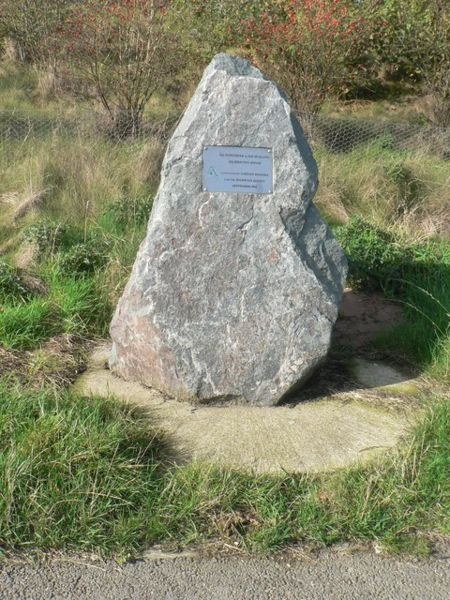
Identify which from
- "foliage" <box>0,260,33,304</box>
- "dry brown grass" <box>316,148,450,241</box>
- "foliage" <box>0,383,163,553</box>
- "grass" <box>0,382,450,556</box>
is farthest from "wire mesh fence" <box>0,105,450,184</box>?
"grass" <box>0,382,450,556</box>

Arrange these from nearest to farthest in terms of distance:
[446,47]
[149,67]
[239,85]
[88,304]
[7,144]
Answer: [239,85] → [88,304] → [7,144] → [149,67] → [446,47]

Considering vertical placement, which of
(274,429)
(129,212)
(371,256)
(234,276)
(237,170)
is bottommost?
(274,429)

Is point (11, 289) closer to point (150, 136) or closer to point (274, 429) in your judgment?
point (274, 429)

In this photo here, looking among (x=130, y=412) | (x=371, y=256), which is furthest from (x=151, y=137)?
(x=130, y=412)

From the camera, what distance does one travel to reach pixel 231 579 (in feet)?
9.37

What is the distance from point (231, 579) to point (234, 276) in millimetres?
1644

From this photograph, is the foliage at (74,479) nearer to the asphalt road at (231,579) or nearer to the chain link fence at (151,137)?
the asphalt road at (231,579)

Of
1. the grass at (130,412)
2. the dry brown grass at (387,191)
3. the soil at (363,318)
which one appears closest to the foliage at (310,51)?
the dry brown grass at (387,191)

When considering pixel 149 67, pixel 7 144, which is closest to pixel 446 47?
pixel 149 67

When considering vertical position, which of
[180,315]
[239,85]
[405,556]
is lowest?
[405,556]

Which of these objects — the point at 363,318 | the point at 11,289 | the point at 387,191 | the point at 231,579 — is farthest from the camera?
the point at 387,191

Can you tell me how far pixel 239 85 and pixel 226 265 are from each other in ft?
3.12

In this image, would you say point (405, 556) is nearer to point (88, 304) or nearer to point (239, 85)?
point (239, 85)

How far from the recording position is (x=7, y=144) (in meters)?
7.85
